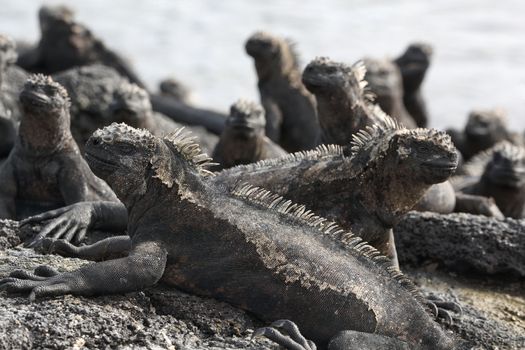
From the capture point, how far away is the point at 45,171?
6.77 metres

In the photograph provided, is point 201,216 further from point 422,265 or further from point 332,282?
point 422,265

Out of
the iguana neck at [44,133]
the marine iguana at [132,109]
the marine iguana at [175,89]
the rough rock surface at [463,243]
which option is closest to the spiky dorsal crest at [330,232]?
the rough rock surface at [463,243]

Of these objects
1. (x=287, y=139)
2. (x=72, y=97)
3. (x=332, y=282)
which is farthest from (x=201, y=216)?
(x=287, y=139)

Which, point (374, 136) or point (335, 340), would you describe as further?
point (374, 136)

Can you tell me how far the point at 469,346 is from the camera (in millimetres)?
5008

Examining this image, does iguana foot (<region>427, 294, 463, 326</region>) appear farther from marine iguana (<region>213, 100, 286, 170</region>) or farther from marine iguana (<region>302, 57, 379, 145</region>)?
marine iguana (<region>213, 100, 286, 170</region>)

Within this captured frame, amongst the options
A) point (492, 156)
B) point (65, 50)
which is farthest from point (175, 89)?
point (492, 156)

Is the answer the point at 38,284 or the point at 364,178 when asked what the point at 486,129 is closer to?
the point at 364,178

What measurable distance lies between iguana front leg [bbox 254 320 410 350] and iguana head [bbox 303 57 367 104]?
8.37ft

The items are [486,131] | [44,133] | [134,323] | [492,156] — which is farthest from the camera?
[486,131]

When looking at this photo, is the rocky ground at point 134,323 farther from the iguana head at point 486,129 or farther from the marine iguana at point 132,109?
the iguana head at point 486,129

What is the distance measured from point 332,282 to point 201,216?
23.3 inches

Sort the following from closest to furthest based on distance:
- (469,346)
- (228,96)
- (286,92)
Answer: (469,346) → (286,92) → (228,96)

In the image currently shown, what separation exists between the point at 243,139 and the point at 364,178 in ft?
9.29
